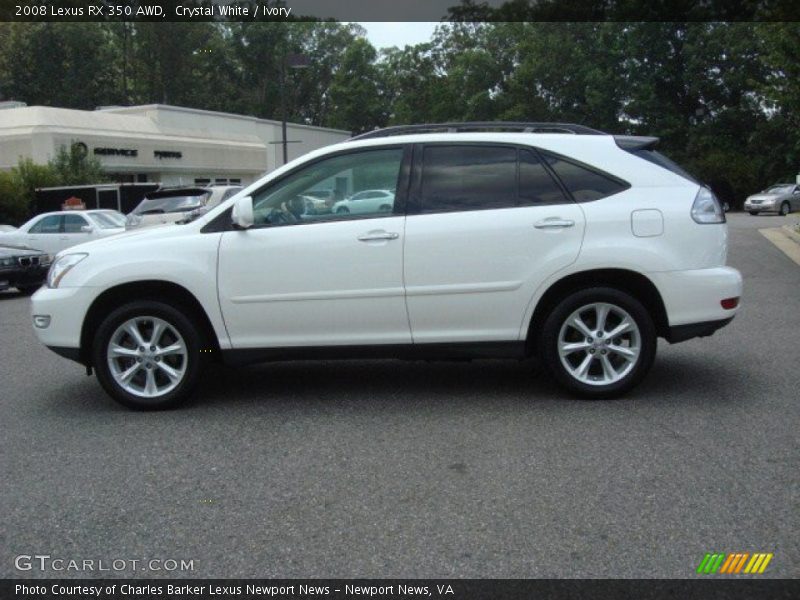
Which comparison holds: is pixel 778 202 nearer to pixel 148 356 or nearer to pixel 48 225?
pixel 48 225

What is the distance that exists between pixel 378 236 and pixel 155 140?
42833mm

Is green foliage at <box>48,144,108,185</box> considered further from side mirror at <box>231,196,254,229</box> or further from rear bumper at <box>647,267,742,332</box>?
rear bumper at <box>647,267,742,332</box>

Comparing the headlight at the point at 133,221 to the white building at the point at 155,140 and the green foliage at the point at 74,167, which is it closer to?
the white building at the point at 155,140

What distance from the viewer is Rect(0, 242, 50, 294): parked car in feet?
48.2

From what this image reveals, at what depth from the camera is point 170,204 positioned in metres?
19.2

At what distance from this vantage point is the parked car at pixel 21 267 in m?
14.7

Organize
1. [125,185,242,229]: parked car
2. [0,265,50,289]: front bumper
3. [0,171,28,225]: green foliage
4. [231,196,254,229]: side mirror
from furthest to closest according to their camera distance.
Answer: [0,171,28,225]: green foliage → [125,185,242,229]: parked car → [0,265,50,289]: front bumper → [231,196,254,229]: side mirror

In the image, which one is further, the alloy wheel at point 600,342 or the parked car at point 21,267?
the parked car at point 21,267

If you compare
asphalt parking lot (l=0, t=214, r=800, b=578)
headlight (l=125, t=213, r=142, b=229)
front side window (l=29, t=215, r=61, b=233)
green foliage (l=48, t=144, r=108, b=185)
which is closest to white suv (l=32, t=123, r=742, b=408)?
asphalt parking lot (l=0, t=214, r=800, b=578)

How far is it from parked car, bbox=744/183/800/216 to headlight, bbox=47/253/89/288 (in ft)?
124

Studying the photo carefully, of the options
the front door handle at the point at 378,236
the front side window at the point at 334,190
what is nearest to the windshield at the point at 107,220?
the front side window at the point at 334,190

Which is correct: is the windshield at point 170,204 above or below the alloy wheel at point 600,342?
above

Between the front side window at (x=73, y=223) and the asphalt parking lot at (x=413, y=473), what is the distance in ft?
40.2
